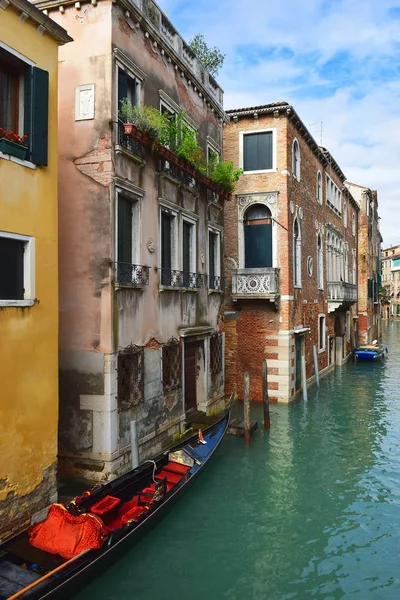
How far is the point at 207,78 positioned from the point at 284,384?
8691 mm

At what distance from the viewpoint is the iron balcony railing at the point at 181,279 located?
10.3 metres

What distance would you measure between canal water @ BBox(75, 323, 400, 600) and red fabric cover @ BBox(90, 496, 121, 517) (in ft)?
1.99

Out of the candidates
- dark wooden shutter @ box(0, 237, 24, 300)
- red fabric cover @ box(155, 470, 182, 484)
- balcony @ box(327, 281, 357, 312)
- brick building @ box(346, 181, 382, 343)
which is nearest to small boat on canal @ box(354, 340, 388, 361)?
balcony @ box(327, 281, 357, 312)

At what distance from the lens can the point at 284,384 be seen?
1510 centimetres

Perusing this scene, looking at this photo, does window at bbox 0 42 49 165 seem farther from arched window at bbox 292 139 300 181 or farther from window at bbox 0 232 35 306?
arched window at bbox 292 139 300 181

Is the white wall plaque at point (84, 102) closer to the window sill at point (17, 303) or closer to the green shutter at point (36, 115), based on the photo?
the green shutter at point (36, 115)

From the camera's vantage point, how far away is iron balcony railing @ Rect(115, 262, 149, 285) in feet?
28.1

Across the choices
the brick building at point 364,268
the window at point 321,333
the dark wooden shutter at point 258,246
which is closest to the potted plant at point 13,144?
the dark wooden shutter at point 258,246

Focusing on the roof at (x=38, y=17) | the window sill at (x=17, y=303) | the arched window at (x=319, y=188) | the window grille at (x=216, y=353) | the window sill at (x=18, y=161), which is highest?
the arched window at (x=319, y=188)

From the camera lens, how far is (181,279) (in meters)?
10.9

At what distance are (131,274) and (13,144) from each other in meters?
3.26

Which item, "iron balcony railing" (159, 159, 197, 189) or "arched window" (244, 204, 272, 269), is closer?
"iron balcony railing" (159, 159, 197, 189)

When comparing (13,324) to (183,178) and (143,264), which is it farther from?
(183,178)

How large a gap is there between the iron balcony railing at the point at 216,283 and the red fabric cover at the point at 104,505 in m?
6.68
